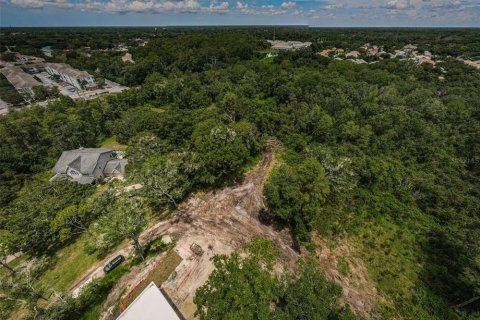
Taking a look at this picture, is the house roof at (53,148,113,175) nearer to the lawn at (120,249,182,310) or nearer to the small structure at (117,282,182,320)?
the lawn at (120,249,182,310)

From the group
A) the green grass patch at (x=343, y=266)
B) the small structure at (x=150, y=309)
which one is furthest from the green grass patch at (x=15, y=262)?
the green grass patch at (x=343, y=266)

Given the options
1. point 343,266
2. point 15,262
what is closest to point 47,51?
point 15,262

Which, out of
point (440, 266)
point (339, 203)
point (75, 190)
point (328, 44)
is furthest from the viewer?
point (328, 44)

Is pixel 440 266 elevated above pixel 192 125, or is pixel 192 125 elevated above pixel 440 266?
pixel 192 125

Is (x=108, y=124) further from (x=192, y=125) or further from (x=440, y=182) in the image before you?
(x=440, y=182)

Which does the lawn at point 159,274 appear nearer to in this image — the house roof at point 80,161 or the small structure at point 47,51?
the house roof at point 80,161

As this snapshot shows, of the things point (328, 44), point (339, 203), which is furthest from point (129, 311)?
point (328, 44)

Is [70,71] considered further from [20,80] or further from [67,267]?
[67,267]
